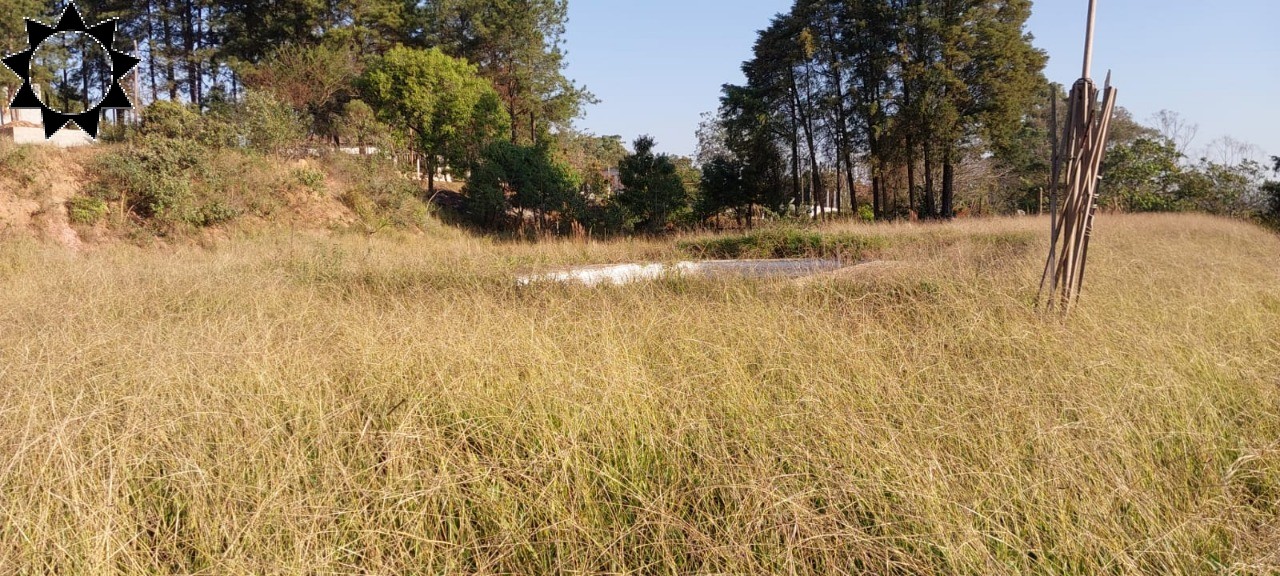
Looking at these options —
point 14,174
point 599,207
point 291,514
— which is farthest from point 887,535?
point 599,207

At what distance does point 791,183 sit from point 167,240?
18389mm

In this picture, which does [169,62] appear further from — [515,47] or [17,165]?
[17,165]

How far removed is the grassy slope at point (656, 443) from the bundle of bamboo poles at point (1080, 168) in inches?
8.8

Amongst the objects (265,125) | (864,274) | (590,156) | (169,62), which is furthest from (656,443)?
(169,62)

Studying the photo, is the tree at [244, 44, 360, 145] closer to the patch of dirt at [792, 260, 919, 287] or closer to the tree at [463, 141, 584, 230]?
the tree at [463, 141, 584, 230]

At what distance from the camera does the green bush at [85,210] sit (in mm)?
11953

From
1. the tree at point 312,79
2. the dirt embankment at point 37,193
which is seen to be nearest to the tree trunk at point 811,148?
the tree at point 312,79

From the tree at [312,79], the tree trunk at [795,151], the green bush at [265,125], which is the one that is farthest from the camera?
the tree trunk at [795,151]

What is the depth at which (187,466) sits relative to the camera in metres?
2.08

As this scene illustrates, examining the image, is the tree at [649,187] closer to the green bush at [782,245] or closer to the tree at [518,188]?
the tree at [518,188]

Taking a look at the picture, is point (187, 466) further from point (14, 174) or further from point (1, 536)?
point (14, 174)

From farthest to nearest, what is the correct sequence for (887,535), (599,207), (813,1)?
(813,1) < (599,207) < (887,535)

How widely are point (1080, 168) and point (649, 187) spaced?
16.0 metres

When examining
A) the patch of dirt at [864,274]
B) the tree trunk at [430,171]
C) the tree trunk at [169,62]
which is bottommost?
the patch of dirt at [864,274]
